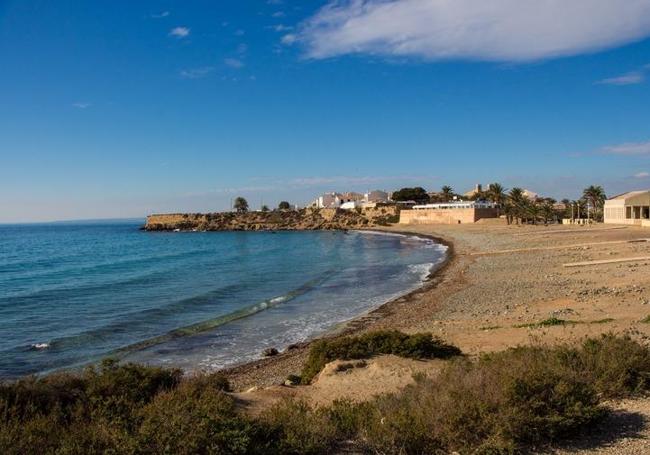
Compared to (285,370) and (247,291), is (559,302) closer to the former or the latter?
(285,370)

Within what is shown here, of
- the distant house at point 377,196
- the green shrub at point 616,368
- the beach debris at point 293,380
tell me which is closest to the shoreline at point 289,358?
the beach debris at point 293,380

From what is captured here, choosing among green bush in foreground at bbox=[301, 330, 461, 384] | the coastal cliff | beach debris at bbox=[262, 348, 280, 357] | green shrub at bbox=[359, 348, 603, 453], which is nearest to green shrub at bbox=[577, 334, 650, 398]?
green shrub at bbox=[359, 348, 603, 453]

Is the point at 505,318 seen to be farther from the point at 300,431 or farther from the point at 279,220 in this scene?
the point at 279,220

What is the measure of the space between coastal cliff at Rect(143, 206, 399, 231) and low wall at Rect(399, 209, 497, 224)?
1094 cm

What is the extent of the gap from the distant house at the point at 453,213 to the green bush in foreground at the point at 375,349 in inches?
3721

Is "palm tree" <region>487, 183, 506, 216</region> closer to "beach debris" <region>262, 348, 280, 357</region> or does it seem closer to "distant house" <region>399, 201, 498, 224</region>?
"distant house" <region>399, 201, 498, 224</region>

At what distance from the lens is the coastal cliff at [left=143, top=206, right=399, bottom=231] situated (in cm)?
13800

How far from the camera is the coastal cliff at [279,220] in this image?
138000 mm

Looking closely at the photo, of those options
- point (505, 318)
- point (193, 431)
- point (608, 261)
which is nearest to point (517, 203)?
point (608, 261)

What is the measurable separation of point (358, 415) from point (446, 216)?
350 feet

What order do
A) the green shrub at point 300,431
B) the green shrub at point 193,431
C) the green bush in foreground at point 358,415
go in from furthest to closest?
the green shrub at point 300,431
the green bush in foreground at point 358,415
the green shrub at point 193,431

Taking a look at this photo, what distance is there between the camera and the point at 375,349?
12633 millimetres

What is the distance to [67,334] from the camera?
21.0 m

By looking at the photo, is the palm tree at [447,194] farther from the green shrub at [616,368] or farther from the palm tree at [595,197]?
the green shrub at [616,368]
